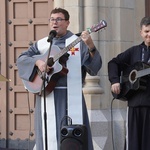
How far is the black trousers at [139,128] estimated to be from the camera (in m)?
7.03

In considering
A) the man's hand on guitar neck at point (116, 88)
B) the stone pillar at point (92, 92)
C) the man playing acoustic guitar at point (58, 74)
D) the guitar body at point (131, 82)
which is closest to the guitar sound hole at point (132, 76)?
the guitar body at point (131, 82)

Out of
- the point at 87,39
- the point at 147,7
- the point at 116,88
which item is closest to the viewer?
the point at 87,39

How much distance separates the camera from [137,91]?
704 cm

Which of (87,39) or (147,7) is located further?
(147,7)

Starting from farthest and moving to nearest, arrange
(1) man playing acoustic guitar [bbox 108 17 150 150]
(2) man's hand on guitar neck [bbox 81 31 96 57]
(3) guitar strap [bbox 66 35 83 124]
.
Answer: (1) man playing acoustic guitar [bbox 108 17 150 150] < (3) guitar strap [bbox 66 35 83 124] < (2) man's hand on guitar neck [bbox 81 31 96 57]

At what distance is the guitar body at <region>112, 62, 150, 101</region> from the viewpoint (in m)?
6.94

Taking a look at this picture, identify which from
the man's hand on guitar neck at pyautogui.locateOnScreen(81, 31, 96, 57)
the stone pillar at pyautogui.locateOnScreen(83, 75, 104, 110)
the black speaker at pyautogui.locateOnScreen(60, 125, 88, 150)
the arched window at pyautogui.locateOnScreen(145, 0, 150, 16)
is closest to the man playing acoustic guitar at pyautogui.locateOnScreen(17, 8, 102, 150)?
the man's hand on guitar neck at pyautogui.locateOnScreen(81, 31, 96, 57)

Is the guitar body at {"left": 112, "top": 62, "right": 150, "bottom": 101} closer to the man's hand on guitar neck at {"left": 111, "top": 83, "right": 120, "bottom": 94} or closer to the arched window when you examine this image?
the man's hand on guitar neck at {"left": 111, "top": 83, "right": 120, "bottom": 94}

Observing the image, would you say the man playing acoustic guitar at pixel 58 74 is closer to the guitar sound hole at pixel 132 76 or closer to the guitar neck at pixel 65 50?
the guitar neck at pixel 65 50

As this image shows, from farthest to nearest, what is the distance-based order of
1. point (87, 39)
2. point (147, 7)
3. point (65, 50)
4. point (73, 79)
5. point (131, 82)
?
point (147, 7), point (131, 82), point (73, 79), point (65, 50), point (87, 39)

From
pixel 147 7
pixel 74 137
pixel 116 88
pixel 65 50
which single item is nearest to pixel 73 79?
pixel 65 50

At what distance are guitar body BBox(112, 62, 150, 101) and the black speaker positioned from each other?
2.17ft

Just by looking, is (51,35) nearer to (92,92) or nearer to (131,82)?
(131,82)

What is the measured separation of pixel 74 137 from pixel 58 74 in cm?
59
